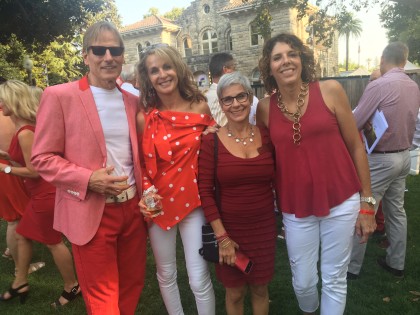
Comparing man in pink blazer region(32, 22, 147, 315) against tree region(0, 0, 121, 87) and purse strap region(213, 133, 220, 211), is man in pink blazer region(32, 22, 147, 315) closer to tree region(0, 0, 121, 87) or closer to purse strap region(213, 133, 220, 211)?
purse strap region(213, 133, 220, 211)

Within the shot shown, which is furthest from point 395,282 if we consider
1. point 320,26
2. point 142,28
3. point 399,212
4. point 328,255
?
point 142,28

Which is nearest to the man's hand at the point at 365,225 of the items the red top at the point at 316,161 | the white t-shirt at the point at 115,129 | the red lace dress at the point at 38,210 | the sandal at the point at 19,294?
the red top at the point at 316,161

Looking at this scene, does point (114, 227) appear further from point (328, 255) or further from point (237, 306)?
point (328, 255)

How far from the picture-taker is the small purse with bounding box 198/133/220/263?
7.63 ft

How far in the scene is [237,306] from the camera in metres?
2.52

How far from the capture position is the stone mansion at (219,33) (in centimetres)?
2703

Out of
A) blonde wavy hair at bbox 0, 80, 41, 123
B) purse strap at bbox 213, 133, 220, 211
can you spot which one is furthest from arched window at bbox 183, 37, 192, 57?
purse strap at bbox 213, 133, 220, 211

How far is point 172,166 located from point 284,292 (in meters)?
1.92

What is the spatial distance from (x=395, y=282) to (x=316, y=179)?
201 centimetres

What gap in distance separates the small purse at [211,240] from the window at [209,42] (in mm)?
30511

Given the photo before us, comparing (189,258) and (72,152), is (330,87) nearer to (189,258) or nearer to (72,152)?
(189,258)

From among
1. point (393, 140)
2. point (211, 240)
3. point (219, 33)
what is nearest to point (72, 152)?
point (211, 240)

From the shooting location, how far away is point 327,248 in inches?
92.8

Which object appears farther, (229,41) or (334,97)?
(229,41)
